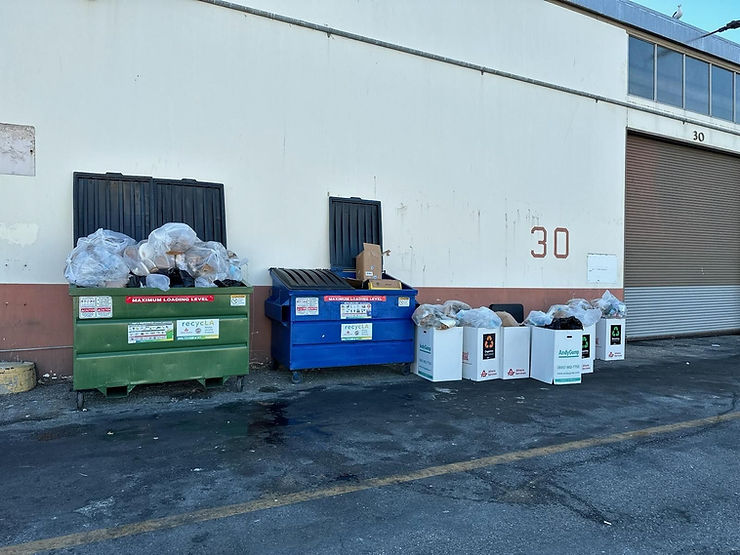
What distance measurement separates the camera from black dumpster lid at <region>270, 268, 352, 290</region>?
6.43m

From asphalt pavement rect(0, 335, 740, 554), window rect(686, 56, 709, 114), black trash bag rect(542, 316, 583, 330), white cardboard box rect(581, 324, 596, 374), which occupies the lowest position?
asphalt pavement rect(0, 335, 740, 554)

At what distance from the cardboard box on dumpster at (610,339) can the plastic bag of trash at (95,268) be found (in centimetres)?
777

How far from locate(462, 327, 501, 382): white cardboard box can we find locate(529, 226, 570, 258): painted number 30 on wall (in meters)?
3.39

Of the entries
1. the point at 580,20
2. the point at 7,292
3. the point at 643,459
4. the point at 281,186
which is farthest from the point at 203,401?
the point at 580,20

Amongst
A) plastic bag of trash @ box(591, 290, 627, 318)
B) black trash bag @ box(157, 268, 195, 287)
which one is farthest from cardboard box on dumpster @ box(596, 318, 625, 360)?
black trash bag @ box(157, 268, 195, 287)

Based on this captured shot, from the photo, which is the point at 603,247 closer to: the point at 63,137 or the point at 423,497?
the point at 423,497

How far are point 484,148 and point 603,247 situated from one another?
3.67 metres

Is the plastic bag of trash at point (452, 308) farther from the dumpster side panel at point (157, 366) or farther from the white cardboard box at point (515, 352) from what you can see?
the dumpster side panel at point (157, 366)

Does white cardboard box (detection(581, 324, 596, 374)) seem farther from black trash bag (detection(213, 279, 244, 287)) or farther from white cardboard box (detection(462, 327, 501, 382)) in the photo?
black trash bag (detection(213, 279, 244, 287))

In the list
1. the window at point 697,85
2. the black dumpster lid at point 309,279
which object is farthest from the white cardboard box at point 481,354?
the window at point 697,85

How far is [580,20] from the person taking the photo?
33.2 feet

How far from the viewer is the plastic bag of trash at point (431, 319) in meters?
6.62

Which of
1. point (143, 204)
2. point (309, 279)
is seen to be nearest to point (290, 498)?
point (309, 279)

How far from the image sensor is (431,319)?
6641 mm
